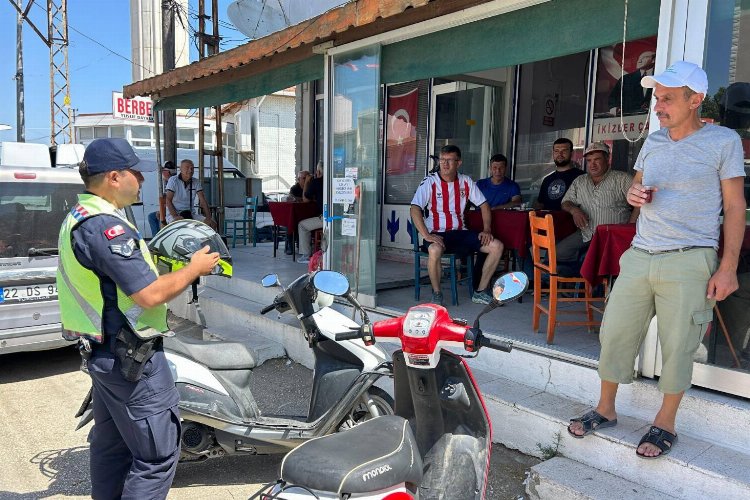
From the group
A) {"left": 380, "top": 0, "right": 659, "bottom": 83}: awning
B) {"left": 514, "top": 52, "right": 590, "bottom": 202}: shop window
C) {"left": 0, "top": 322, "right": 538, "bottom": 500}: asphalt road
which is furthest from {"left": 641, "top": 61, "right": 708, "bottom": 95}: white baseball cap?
{"left": 514, "top": 52, "right": 590, "bottom": 202}: shop window

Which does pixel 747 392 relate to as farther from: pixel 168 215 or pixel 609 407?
pixel 168 215

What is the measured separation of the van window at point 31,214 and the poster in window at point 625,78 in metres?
5.76

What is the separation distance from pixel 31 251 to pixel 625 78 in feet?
21.8

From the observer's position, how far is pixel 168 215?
9125 mm

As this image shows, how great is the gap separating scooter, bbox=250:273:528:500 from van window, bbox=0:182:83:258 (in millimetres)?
3641

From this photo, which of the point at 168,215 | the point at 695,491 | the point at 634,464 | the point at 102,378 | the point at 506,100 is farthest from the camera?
the point at 168,215

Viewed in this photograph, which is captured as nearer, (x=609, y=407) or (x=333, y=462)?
(x=333, y=462)

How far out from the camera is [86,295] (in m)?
2.09

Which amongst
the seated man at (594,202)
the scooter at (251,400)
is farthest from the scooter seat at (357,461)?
the seated man at (594,202)

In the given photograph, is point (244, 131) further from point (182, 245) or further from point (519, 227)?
point (182, 245)

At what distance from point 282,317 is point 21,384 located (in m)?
2.36

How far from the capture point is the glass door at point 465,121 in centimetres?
804

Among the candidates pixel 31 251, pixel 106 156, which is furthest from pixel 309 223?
pixel 106 156

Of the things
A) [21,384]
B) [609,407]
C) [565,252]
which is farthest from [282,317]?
[609,407]
